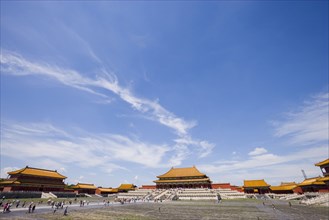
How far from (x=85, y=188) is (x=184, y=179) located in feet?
122

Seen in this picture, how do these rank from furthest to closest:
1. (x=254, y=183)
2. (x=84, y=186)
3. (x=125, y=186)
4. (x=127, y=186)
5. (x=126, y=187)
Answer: (x=125, y=186), (x=127, y=186), (x=126, y=187), (x=84, y=186), (x=254, y=183)

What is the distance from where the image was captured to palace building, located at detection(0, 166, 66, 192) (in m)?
48.3

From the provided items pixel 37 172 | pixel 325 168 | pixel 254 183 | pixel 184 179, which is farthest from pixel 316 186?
pixel 37 172

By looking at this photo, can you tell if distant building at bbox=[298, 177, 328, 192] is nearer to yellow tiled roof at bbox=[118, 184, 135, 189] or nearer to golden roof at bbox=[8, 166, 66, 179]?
yellow tiled roof at bbox=[118, 184, 135, 189]

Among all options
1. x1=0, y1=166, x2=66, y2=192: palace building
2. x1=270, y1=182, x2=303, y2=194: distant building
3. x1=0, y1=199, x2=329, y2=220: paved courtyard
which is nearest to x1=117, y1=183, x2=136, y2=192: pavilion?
x1=0, y1=166, x2=66, y2=192: palace building

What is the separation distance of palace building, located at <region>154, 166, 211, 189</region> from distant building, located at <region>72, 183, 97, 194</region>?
2705 cm

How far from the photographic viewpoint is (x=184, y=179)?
62469 millimetres

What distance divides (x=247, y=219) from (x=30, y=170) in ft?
200

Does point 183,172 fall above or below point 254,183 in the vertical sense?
above

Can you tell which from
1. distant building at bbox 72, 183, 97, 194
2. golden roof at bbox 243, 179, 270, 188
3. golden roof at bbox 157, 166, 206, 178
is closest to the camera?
golden roof at bbox 243, 179, 270, 188

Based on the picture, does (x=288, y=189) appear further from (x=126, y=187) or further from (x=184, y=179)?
(x=126, y=187)

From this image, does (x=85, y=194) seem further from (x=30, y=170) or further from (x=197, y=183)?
(x=197, y=183)

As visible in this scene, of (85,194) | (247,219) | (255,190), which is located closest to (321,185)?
(255,190)

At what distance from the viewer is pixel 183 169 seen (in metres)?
68.9
